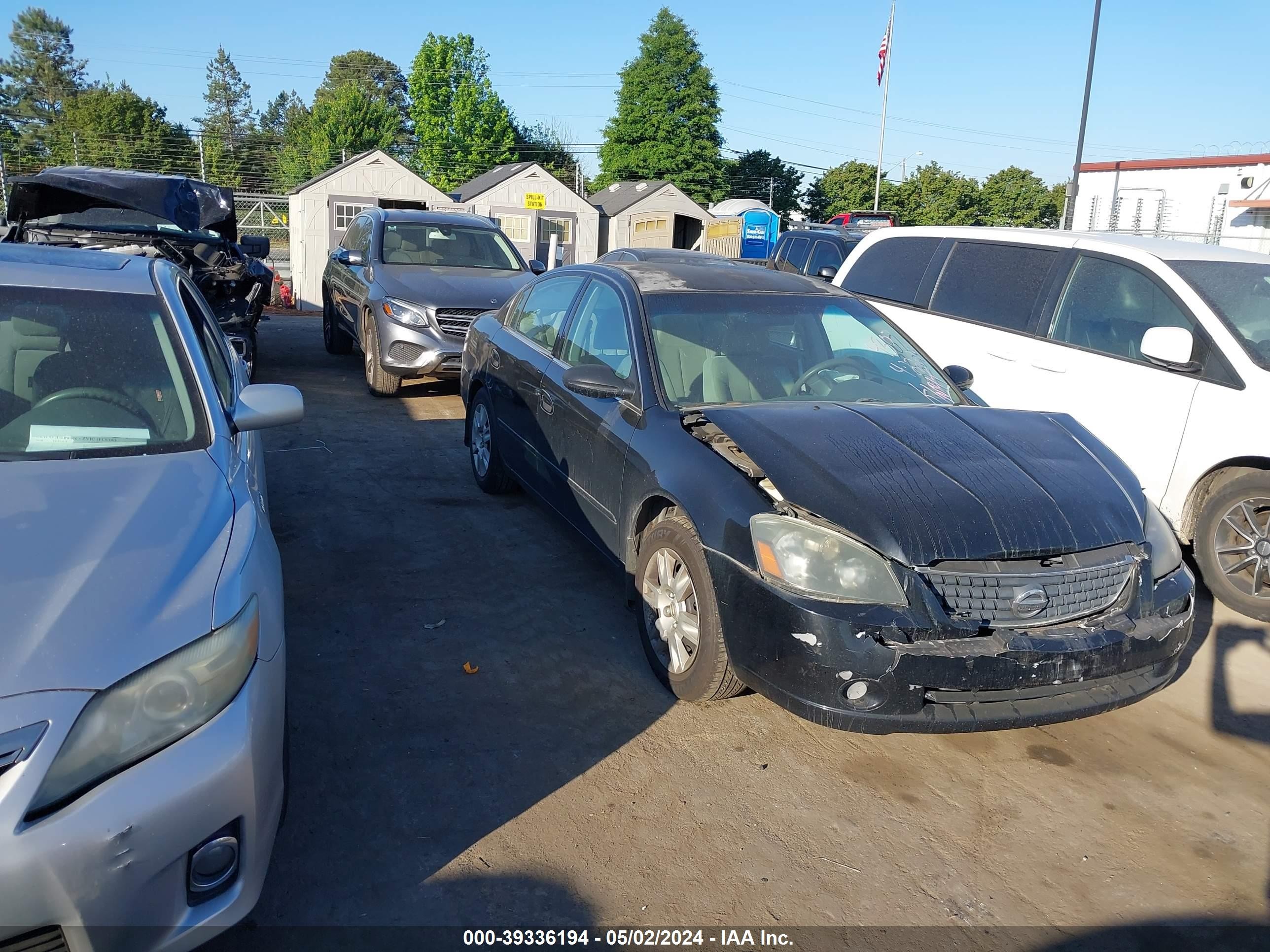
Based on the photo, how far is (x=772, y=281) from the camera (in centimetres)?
500

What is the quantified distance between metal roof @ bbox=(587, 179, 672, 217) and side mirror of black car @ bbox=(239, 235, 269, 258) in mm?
20450

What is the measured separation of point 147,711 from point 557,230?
1099 inches

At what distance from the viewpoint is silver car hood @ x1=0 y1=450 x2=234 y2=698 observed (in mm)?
1956

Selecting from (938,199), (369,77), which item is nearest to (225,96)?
(369,77)

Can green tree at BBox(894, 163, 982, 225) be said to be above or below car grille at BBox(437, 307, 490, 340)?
above

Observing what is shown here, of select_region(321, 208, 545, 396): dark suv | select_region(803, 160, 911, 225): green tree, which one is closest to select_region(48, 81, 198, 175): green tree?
select_region(321, 208, 545, 396): dark suv

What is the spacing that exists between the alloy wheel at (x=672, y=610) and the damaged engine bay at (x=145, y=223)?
6.05m

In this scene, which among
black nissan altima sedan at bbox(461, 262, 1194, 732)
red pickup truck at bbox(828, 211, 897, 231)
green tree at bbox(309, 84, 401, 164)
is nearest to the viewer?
black nissan altima sedan at bbox(461, 262, 1194, 732)

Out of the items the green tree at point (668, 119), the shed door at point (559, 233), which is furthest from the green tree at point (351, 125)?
the shed door at point (559, 233)

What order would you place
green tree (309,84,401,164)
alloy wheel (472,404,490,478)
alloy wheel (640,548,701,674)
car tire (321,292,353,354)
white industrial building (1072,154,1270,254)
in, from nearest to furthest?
alloy wheel (640,548,701,674), alloy wheel (472,404,490,478), car tire (321,292,353,354), white industrial building (1072,154,1270,254), green tree (309,84,401,164)

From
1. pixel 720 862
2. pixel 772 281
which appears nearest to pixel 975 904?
pixel 720 862

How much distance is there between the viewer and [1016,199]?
44.6m

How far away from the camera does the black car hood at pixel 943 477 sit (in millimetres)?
3160

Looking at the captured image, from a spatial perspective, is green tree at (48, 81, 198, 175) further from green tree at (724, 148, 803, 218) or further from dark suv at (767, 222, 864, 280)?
green tree at (724, 148, 803, 218)
